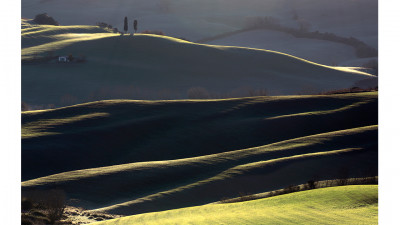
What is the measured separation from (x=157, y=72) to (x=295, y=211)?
2821 inches

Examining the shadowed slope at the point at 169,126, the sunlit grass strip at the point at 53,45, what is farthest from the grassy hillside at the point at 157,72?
the shadowed slope at the point at 169,126

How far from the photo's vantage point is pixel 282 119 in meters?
42.9

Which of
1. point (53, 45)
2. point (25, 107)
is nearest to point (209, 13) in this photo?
point (53, 45)

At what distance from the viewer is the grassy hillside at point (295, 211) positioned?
15.8 m

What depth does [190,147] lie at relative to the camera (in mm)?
38469

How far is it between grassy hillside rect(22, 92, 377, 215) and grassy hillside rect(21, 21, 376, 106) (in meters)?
25.8

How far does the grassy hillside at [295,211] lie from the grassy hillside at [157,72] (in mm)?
51017

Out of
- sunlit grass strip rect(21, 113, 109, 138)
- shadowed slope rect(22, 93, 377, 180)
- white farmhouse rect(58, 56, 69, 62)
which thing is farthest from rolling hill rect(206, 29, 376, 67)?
sunlit grass strip rect(21, 113, 109, 138)

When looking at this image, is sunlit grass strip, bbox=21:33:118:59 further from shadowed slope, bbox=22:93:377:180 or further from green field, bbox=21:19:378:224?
shadowed slope, bbox=22:93:377:180

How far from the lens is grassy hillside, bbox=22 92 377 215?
27.0m

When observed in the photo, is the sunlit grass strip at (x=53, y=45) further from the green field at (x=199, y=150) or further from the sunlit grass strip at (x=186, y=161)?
the sunlit grass strip at (x=186, y=161)
